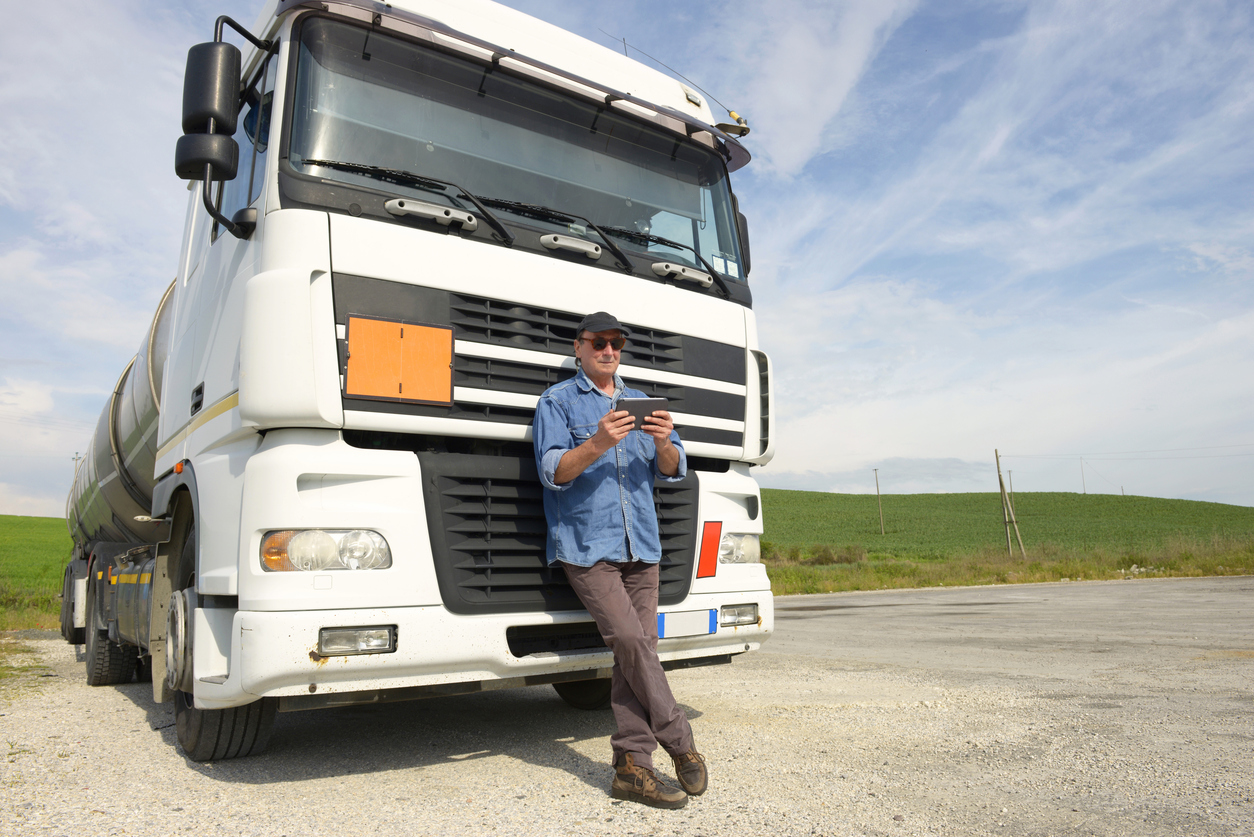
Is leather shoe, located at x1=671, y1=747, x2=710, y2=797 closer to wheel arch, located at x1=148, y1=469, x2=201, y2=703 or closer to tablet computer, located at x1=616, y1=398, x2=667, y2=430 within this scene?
tablet computer, located at x1=616, y1=398, x2=667, y2=430

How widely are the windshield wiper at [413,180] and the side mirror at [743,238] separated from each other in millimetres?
1695

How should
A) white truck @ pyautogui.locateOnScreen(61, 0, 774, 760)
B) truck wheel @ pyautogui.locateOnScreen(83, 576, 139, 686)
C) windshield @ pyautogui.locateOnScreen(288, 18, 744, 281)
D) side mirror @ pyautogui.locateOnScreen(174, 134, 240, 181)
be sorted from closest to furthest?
white truck @ pyautogui.locateOnScreen(61, 0, 774, 760)
side mirror @ pyautogui.locateOnScreen(174, 134, 240, 181)
windshield @ pyautogui.locateOnScreen(288, 18, 744, 281)
truck wheel @ pyautogui.locateOnScreen(83, 576, 139, 686)

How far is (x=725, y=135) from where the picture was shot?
5086mm

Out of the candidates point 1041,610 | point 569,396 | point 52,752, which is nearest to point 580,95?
point 569,396

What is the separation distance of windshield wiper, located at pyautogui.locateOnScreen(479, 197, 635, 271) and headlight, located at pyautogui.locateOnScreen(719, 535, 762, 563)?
149 cm

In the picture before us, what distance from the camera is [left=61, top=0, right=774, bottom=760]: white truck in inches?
130

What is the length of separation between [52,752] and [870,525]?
58351 mm

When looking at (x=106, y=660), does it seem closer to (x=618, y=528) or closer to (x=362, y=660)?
(x=362, y=660)

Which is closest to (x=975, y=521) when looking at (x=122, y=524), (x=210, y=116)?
(x=122, y=524)

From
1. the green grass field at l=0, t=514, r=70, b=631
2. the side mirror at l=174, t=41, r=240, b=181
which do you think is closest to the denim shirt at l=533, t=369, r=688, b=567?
the side mirror at l=174, t=41, r=240, b=181

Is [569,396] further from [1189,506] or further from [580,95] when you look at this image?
[1189,506]

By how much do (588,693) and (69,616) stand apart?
6.72 meters

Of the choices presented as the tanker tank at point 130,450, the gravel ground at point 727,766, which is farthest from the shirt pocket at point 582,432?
the tanker tank at point 130,450

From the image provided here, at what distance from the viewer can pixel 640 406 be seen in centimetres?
352
